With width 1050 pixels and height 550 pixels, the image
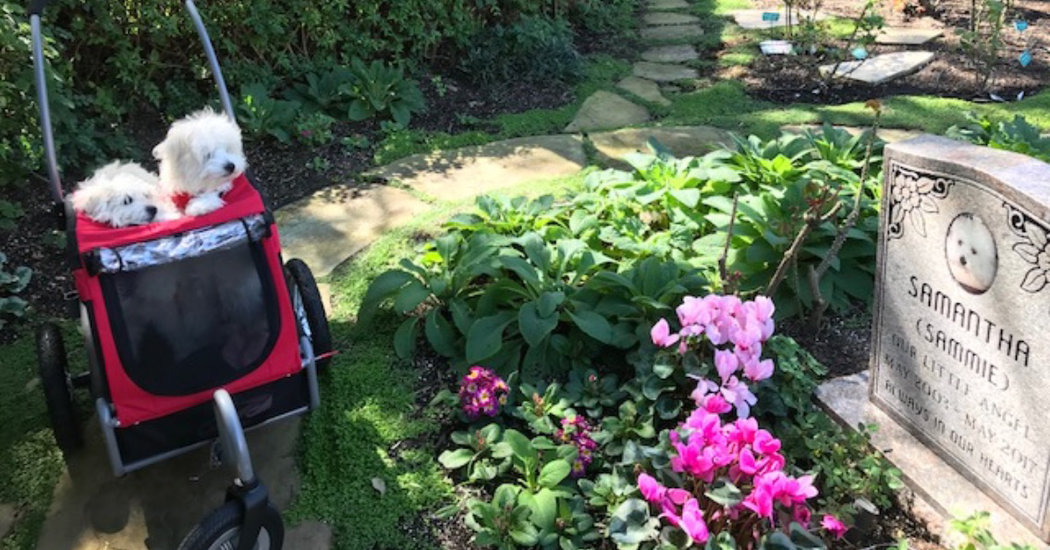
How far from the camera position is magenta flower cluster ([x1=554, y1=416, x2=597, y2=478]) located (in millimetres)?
2463

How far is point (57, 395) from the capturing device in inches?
97.8

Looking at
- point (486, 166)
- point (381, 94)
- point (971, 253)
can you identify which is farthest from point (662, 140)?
point (971, 253)

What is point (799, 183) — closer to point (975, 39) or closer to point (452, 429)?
point (452, 429)

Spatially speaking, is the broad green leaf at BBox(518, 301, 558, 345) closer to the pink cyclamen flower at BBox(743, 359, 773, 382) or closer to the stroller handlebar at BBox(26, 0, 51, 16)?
the pink cyclamen flower at BBox(743, 359, 773, 382)

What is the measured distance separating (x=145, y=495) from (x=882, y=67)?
5066 mm

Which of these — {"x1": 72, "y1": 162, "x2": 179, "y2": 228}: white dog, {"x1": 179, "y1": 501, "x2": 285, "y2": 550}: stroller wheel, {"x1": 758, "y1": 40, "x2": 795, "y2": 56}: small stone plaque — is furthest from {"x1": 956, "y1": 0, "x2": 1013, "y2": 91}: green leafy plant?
{"x1": 179, "y1": 501, "x2": 285, "y2": 550}: stroller wheel

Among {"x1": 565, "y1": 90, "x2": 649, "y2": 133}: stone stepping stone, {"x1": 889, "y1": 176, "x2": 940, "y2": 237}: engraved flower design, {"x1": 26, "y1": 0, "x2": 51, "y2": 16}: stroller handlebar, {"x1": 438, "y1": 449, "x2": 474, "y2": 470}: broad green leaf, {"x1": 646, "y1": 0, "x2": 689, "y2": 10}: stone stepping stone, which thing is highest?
{"x1": 26, "y1": 0, "x2": 51, "y2": 16}: stroller handlebar

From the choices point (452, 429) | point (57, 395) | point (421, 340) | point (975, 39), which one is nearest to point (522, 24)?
point (975, 39)

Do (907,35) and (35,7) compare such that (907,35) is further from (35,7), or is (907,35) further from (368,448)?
(35,7)

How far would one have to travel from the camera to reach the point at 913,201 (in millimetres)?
2328

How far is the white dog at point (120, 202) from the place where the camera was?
2.45 metres

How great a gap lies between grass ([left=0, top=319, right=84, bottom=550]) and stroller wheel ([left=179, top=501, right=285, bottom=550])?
670 mm

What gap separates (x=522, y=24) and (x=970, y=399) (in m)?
4.11

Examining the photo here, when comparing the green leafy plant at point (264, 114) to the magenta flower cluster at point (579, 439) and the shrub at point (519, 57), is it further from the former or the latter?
the magenta flower cluster at point (579, 439)
